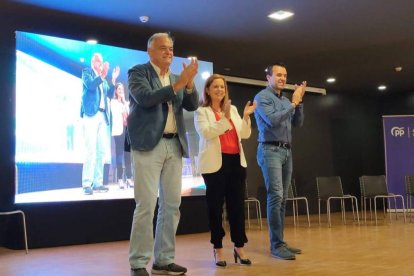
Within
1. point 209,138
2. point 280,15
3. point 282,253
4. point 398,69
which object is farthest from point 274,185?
point 398,69

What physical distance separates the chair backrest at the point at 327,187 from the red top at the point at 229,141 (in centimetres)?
443

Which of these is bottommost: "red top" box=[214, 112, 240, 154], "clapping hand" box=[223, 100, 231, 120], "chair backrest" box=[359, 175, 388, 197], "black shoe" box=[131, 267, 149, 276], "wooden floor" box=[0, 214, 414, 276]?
"wooden floor" box=[0, 214, 414, 276]

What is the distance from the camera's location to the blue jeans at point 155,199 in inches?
100

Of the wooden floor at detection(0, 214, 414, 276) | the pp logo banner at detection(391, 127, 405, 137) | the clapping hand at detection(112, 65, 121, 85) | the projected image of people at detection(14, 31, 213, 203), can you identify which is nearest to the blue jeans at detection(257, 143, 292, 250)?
the wooden floor at detection(0, 214, 414, 276)

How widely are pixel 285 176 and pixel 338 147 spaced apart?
22.2 feet

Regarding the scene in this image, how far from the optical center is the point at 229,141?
3.16 metres

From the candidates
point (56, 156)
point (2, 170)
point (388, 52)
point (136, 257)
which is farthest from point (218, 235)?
point (388, 52)

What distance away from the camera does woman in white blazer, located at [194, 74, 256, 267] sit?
10.0 feet

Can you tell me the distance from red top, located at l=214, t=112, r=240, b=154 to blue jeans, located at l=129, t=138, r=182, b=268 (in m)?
0.46

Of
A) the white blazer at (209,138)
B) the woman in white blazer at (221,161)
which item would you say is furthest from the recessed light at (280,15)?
the white blazer at (209,138)

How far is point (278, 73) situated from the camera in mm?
3701

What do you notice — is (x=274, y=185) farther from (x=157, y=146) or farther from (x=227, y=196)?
(x=157, y=146)

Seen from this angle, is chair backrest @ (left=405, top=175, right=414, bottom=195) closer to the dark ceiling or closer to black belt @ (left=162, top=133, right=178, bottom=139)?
the dark ceiling

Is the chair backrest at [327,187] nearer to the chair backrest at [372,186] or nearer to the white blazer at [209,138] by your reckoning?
the chair backrest at [372,186]
